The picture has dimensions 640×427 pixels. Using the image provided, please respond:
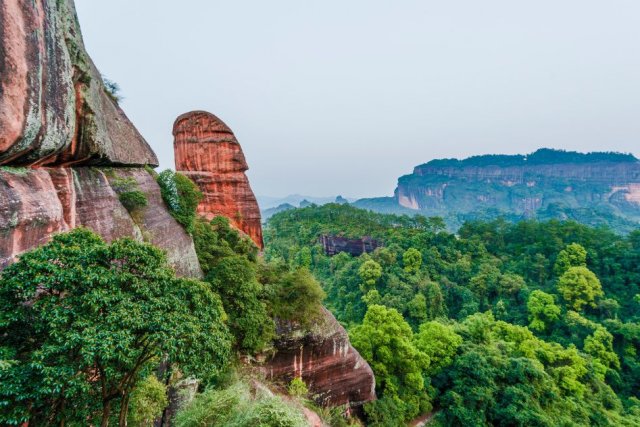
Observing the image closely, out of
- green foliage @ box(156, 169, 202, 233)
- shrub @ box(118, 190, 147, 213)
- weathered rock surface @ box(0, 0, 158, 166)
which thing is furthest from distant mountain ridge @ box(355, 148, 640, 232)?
weathered rock surface @ box(0, 0, 158, 166)

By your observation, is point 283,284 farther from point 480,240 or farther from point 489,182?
point 489,182

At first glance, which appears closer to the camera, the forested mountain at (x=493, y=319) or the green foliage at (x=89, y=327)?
the green foliage at (x=89, y=327)

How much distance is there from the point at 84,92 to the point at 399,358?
19946 millimetres

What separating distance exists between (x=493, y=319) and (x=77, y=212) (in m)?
32.9

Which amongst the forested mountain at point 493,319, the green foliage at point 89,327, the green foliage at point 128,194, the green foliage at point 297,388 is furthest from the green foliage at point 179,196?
the forested mountain at point 493,319

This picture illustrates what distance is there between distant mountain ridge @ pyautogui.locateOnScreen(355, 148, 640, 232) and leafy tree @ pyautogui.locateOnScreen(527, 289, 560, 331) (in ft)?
302

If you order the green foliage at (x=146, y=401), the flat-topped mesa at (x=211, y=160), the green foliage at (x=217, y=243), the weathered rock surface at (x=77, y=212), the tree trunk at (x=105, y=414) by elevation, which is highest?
the flat-topped mesa at (x=211, y=160)

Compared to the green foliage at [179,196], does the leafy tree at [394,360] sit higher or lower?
lower

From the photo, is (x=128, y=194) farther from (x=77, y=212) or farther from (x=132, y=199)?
(x=77, y=212)

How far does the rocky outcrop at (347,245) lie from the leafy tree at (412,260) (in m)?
8.63

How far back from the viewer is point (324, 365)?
14586 millimetres

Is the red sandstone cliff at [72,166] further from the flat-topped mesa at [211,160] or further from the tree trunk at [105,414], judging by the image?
the flat-topped mesa at [211,160]

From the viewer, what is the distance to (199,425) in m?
7.52

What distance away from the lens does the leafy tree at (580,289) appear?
97.2ft
